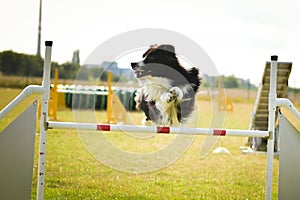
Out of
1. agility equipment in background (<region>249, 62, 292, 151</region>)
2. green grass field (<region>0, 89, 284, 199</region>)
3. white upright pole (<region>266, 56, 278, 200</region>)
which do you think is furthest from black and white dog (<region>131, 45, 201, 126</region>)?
agility equipment in background (<region>249, 62, 292, 151</region>)

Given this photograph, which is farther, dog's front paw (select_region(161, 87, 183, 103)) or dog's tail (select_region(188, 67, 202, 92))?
dog's tail (select_region(188, 67, 202, 92))

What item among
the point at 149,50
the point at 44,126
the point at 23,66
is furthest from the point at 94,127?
the point at 23,66

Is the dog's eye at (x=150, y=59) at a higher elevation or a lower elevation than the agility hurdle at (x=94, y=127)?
higher

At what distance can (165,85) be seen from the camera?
3.09m

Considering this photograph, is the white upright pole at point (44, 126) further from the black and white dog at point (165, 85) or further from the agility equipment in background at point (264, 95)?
the agility equipment in background at point (264, 95)

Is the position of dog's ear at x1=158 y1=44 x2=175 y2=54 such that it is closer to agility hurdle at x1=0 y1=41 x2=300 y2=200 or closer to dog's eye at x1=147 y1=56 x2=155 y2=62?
dog's eye at x1=147 y1=56 x2=155 y2=62

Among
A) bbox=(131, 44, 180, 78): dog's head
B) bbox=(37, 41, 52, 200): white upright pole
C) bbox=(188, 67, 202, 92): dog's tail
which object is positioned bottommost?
bbox=(37, 41, 52, 200): white upright pole

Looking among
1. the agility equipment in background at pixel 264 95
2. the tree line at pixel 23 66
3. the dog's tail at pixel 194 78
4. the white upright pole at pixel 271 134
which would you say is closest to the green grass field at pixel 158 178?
the agility equipment in background at pixel 264 95

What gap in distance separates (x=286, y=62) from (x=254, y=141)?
127 cm

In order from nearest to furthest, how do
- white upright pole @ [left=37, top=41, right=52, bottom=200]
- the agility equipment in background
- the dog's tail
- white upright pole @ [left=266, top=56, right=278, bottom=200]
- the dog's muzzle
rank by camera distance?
white upright pole @ [left=37, top=41, right=52, bottom=200]
white upright pole @ [left=266, top=56, right=278, bottom=200]
the dog's muzzle
the dog's tail
the agility equipment in background

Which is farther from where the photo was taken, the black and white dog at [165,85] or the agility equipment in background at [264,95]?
the agility equipment in background at [264,95]

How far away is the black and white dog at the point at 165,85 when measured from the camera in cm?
308

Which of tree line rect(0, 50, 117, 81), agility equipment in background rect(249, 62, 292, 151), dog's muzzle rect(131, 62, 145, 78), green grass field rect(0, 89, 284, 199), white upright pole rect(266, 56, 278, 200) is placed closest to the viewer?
white upright pole rect(266, 56, 278, 200)

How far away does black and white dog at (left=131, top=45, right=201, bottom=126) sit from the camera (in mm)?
3078
